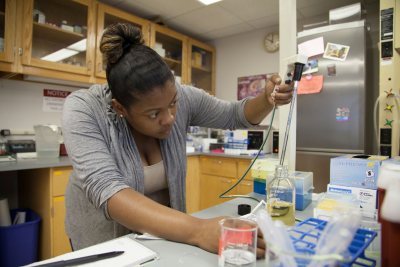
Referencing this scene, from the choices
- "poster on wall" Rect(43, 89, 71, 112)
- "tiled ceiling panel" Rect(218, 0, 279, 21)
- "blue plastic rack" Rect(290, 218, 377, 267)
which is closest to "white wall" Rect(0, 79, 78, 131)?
"poster on wall" Rect(43, 89, 71, 112)

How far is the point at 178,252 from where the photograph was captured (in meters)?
0.57

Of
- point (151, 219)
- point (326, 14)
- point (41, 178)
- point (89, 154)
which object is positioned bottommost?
point (41, 178)

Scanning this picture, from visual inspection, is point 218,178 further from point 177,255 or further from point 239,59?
point 177,255

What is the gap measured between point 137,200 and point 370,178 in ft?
2.11

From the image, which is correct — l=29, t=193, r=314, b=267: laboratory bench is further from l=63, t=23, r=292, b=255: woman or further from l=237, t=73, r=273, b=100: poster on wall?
l=237, t=73, r=273, b=100: poster on wall


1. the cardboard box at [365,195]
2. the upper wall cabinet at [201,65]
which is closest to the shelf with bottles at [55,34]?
the upper wall cabinet at [201,65]

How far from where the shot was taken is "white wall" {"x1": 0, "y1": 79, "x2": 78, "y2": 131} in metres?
2.20

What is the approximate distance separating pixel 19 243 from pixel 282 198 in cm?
183

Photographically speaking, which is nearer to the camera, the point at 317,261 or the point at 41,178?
the point at 317,261

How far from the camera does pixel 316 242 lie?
1.34 feet

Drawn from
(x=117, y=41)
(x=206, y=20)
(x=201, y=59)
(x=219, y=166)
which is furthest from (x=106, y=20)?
(x=117, y=41)

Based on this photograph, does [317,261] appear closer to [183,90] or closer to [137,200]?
[137,200]

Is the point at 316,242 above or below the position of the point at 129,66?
below

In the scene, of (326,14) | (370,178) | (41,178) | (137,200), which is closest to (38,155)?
(41,178)
